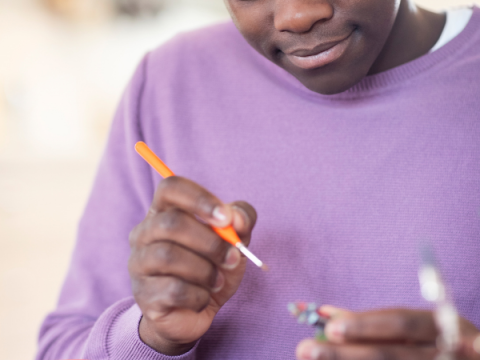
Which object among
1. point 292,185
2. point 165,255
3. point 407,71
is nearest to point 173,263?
point 165,255

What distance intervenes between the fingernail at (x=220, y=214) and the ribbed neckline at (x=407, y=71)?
34 cm

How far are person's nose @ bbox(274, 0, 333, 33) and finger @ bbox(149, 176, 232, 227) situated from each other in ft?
0.75

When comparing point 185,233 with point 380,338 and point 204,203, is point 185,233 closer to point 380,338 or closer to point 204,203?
point 204,203

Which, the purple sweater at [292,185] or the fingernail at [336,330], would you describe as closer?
the fingernail at [336,330]

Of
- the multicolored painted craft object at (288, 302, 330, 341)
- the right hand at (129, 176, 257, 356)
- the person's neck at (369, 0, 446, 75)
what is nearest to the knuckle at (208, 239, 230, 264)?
the right hand at (129, 176, 257, 356)

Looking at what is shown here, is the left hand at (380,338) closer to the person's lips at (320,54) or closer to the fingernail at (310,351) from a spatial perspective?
the fingernail at (310,351)

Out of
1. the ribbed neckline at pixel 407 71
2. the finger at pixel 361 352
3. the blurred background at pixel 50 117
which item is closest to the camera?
the finger at pixel 361 352

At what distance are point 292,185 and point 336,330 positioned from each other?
367 mm

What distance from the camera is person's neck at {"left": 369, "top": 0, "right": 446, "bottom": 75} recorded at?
72 cm

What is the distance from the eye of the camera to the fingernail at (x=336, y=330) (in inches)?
14.1

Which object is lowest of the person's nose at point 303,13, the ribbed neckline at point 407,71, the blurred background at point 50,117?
the blurred background at point 50,117

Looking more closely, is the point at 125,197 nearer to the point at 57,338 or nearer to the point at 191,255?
the point at 57,338

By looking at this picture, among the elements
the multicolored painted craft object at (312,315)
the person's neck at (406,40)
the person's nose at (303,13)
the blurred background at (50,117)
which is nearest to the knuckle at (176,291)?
the multicolored painted craft object at (312,315)

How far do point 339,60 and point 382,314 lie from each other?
343 mm
